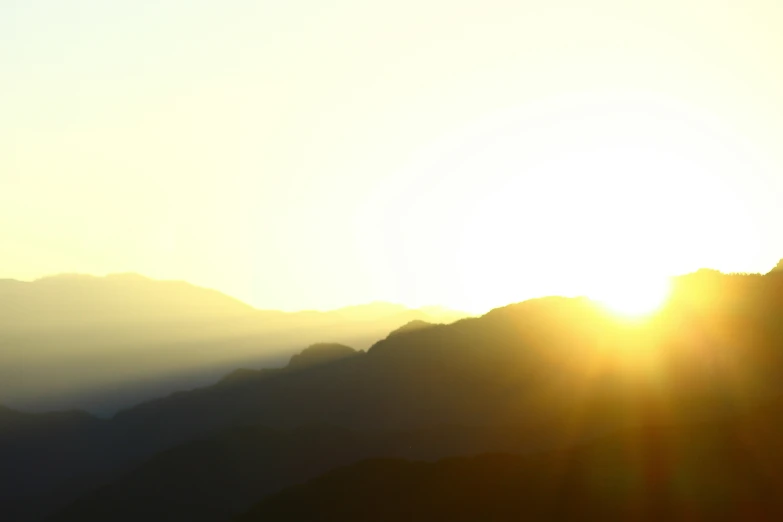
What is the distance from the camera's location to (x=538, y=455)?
81.1 meters

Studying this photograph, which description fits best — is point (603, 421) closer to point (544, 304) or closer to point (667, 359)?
point (667, 359)

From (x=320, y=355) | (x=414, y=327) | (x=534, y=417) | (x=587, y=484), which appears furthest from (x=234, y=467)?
(x=587, y=484)

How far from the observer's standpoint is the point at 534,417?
121 m

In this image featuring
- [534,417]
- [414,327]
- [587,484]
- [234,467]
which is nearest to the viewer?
[587,484]

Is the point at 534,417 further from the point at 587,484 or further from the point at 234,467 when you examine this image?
the point at 234,467

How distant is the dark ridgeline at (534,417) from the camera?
6938cm

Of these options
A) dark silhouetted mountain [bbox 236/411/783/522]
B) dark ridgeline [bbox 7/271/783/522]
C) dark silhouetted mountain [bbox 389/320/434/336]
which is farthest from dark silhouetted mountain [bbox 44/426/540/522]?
dark silhouetted mountain [bbox 236/411/783/522]

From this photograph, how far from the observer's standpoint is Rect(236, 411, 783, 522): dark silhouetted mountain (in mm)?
61812

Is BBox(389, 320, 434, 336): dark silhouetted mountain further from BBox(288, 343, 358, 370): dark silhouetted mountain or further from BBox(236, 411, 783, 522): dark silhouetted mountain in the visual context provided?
BBox(236, 411, 783, 522): dark silhouetted mountain

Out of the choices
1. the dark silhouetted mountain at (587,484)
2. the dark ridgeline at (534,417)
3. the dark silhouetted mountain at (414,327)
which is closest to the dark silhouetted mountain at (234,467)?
the dark ridgeline at (534,417)

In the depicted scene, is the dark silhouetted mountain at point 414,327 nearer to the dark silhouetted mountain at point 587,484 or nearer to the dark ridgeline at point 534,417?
the dark ridgeline at point 534,417

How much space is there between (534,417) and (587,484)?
52.2m

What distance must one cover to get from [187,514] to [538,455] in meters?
82.5

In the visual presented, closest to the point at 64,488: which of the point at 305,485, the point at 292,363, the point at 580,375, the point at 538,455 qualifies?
the point at 292,363
